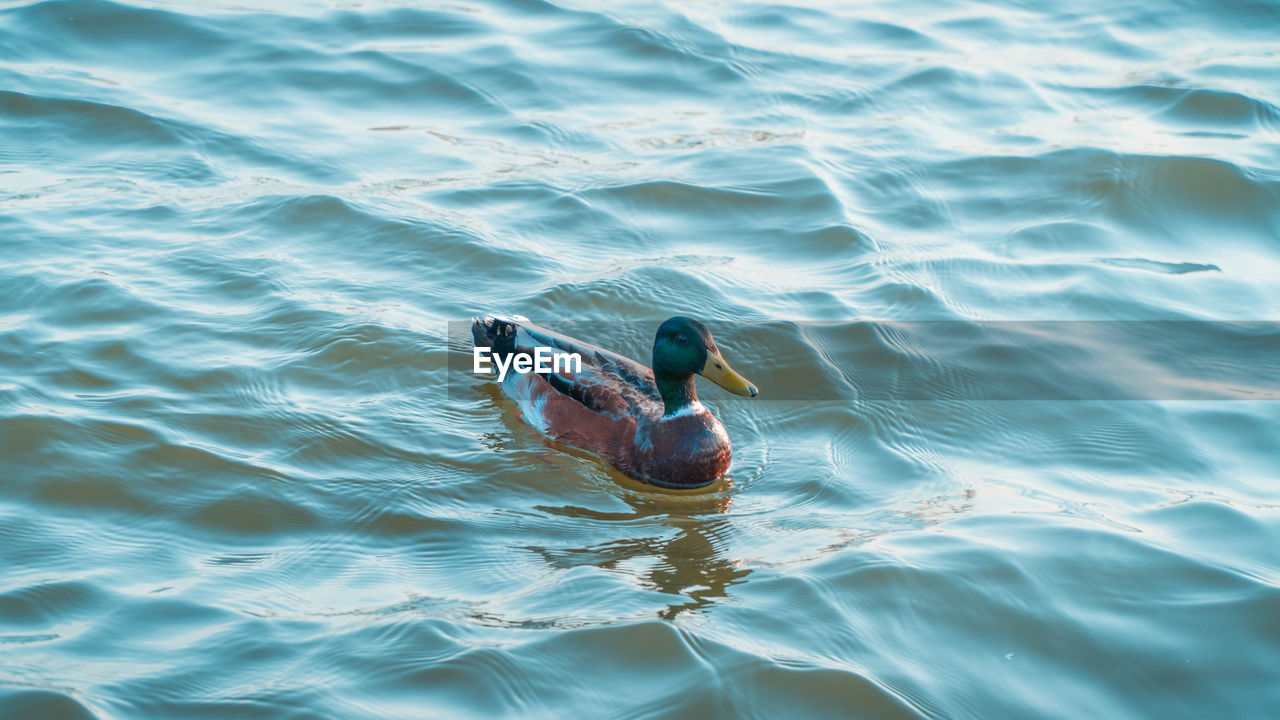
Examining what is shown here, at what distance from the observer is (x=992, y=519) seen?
5812 mm

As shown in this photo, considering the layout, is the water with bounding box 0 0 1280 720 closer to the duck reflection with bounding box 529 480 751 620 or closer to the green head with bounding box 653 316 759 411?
the duck reflection with bounding box 529 480 751 620

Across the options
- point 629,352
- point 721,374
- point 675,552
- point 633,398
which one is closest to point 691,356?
point 721,374

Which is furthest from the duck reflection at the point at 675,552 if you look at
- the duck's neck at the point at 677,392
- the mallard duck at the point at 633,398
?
the duck's neck at the point at 677,392

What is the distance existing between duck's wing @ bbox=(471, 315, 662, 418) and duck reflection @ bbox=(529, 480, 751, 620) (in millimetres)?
773

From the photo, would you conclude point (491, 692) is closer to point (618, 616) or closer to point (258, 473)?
point (618, 616)

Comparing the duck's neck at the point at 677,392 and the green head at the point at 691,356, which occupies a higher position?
the green head at the point at 691,356

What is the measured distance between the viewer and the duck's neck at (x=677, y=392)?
21.8ft

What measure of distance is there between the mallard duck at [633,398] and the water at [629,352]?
20 cm

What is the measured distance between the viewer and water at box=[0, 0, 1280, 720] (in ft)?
15.5

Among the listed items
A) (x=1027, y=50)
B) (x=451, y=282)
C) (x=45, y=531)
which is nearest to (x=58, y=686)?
(x=45, y=531)

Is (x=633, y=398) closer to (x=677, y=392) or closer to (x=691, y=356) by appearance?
(x=677, y=392)

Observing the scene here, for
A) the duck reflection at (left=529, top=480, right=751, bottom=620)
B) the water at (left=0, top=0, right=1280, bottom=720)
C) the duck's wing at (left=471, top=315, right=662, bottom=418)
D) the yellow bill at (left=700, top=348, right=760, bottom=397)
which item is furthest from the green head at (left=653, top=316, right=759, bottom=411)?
the duck reflection at (left=529, top=480, right=751, bottom=620)

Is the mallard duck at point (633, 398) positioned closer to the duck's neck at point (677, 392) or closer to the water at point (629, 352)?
the duck's neck at point (677, 392)

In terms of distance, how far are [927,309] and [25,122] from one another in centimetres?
763
